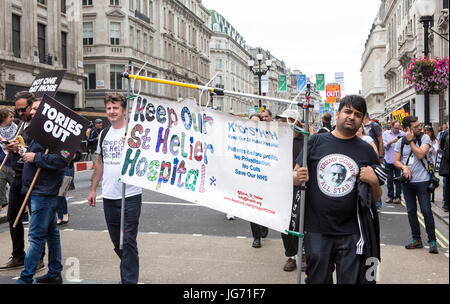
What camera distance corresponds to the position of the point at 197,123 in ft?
13.9

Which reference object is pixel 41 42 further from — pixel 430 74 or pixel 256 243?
pixel 256 243

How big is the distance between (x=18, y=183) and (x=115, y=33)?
141 ft

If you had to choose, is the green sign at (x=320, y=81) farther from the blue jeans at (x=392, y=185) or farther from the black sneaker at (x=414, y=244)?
the black sneaker at (x=414, y=244)

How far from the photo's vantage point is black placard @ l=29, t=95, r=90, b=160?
4.95 meters

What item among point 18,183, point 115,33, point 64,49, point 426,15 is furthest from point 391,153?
point 115,33

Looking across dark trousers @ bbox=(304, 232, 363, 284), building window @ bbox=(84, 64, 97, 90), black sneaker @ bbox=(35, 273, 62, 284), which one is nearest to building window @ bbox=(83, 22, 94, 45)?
building window @ bbox=(84, 64, 97, 90)

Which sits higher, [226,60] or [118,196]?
[226,60]

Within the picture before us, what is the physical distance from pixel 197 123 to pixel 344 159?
1404mm

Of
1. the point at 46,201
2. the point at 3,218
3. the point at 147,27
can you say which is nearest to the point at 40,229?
the point at 46,201

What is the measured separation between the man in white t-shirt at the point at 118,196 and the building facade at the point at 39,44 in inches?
983

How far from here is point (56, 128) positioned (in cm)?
506

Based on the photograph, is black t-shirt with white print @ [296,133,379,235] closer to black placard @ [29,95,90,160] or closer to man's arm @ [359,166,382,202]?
man's arm @ [359,166,382,202]

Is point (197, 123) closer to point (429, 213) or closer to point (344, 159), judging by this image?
point (344, 159)

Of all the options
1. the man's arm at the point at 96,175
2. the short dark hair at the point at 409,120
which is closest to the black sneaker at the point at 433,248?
the short dark hair at the point at 409,120
